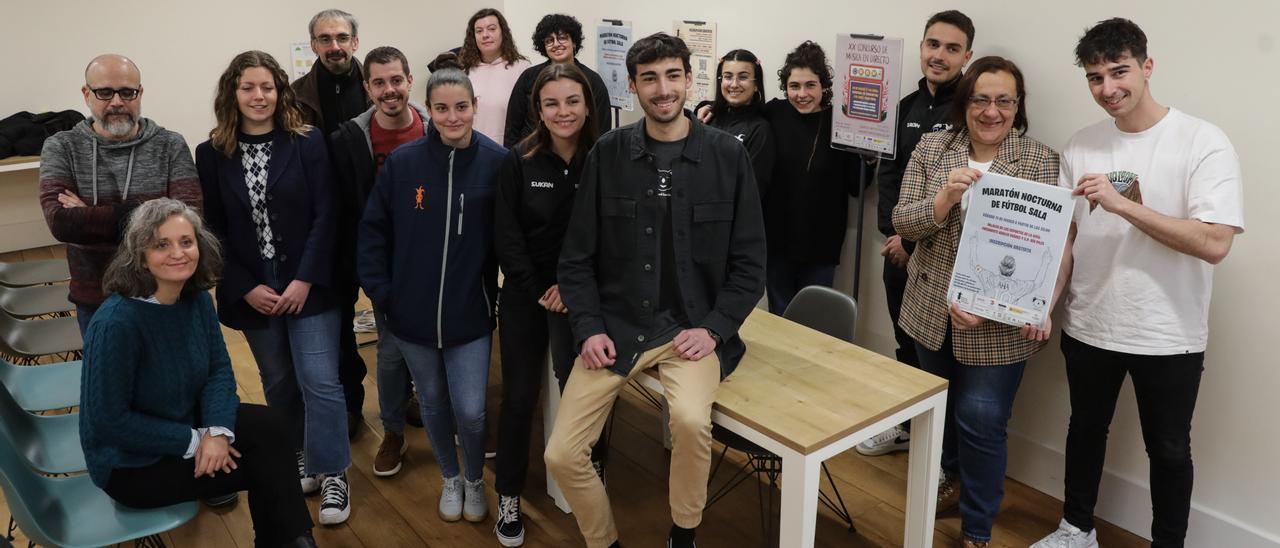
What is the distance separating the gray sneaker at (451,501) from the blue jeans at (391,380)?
414 mm

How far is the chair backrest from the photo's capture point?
3.15 m

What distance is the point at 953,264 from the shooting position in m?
2.92

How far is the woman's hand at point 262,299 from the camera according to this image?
3084 mm

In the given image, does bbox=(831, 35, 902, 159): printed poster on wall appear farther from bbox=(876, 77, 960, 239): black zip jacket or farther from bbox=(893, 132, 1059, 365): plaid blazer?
bbox=(893, 132, 1059, 365): plaid blazer

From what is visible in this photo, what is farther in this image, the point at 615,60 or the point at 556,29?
the point at 615,60

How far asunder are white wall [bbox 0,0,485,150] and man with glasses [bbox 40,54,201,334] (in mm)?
4155

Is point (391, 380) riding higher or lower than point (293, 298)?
lower

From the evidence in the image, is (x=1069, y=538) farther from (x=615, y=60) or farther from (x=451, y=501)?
(x=615, y=60)

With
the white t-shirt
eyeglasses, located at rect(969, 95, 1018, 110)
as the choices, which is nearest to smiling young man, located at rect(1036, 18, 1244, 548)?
the white t-shirt

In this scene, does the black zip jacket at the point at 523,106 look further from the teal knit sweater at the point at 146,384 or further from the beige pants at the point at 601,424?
the teal knit sweater at the point at 146,384

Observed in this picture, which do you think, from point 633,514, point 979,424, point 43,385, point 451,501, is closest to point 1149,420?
point 979,424

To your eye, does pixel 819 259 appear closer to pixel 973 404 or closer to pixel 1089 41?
pixel 973 404

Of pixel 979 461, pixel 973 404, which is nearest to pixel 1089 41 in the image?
pixel 973 404

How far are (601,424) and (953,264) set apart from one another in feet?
3.94
